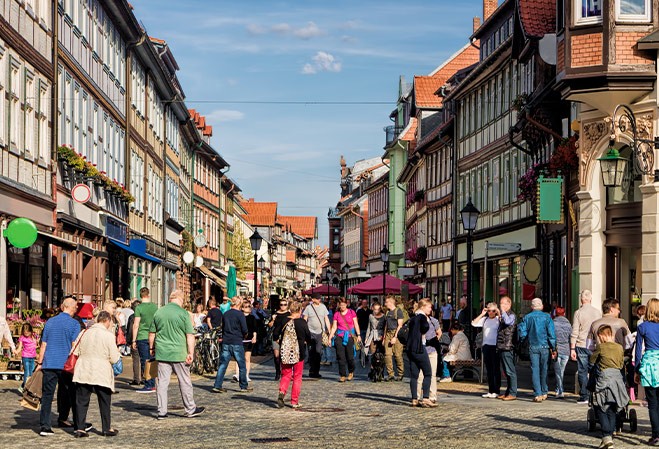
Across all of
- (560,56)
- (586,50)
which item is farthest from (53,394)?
(560,56)

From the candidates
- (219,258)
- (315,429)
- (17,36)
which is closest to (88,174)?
(17,36)

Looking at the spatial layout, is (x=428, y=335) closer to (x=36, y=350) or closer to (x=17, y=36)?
(x=36, y=350)

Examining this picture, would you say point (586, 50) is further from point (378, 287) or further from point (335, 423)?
point (378, 287)

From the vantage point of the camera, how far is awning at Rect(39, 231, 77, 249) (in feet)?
95.0

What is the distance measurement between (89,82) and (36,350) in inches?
636

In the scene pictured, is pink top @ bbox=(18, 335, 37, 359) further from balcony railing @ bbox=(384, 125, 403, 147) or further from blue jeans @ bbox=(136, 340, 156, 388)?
balcony railing @ bbox=(384, 125, 403, 147)

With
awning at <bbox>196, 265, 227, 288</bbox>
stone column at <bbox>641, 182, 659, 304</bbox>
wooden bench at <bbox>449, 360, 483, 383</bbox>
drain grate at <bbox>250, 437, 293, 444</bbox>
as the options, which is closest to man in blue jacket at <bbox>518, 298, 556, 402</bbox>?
stone column at <bbox>641, 182, 659, 304</bbox>

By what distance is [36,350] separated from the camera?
21.9m

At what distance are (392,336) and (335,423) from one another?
9177mm

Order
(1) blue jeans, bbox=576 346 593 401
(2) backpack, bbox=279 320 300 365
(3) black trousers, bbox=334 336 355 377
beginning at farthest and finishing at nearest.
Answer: (3) black trousers, bbox=334 336 355 377, (1) blue jeans, bbox=576 346 593 401, (2) backpack, bbox=279 320 300 365

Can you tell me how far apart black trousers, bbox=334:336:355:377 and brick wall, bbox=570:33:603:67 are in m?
7.98

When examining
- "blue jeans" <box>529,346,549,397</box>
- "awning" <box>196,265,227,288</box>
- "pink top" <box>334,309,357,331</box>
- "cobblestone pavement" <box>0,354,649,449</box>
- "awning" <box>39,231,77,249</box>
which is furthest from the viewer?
"awning" <box>196,265,227,288</box>

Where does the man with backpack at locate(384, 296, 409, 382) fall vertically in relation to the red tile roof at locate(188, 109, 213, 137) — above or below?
below

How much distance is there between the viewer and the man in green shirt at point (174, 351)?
1794 centimetres
